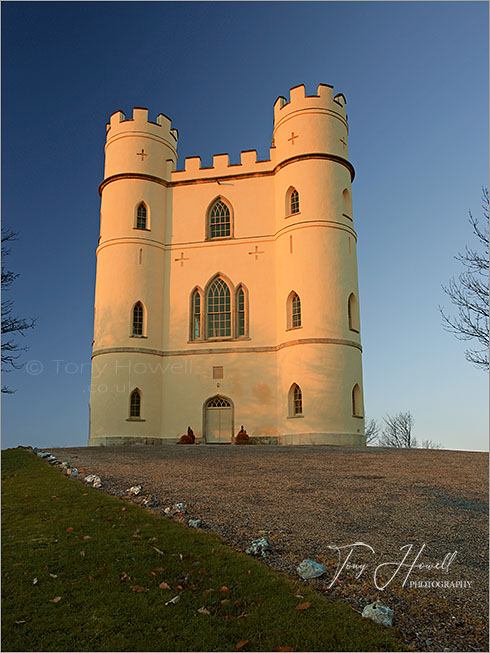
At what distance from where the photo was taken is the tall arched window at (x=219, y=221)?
30.3 metres

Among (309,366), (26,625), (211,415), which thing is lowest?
(26,625)

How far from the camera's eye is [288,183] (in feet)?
94.4

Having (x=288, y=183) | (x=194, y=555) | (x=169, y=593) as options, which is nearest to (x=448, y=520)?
(x=194, y=555)

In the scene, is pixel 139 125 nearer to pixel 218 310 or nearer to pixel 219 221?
pixel 219 221

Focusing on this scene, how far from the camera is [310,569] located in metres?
6.91

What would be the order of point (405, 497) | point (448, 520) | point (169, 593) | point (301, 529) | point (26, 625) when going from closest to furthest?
point (26, 625)
point (169, 593)
point (301, 529)
point (448, 520)
point (405, 497)

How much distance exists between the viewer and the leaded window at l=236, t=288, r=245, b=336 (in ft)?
94.3

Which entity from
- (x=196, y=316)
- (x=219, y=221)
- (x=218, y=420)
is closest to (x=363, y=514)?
(x=218, y=420)

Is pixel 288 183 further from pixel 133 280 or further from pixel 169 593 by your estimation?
pixel 169 593

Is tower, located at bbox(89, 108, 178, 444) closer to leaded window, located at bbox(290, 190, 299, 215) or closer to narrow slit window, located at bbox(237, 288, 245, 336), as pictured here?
narrow slit window, located at bbox(237, 288, 245, 336)

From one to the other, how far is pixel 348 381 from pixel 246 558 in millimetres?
19339

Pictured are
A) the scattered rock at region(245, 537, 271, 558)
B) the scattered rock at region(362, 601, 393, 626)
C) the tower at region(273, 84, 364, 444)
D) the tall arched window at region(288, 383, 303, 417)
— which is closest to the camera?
the scattered rock at region(362, 601, 393, 626)
